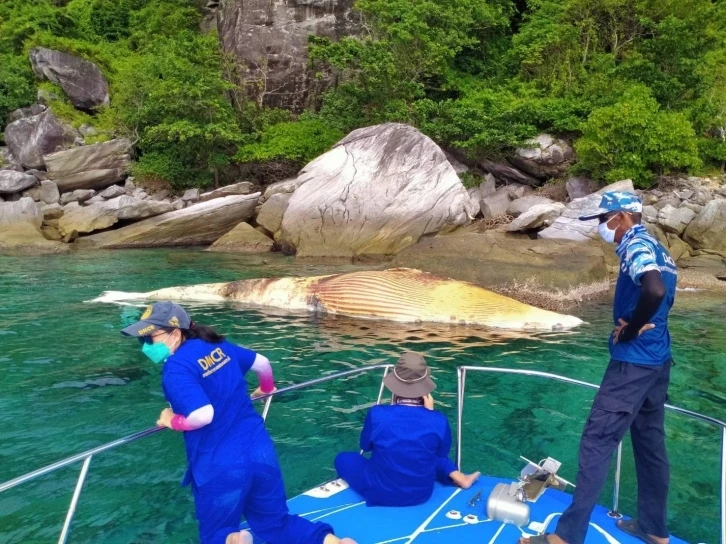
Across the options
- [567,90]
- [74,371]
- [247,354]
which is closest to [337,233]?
[74,371]

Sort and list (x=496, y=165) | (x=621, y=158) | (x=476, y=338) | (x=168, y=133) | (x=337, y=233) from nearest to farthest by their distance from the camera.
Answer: (x=476, y=338) → (x=337, y=233) → (x=621, y=158) → (x=496, y=165) → (x=168, y=133)

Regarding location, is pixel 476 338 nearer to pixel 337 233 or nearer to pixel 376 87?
pixel 337 233

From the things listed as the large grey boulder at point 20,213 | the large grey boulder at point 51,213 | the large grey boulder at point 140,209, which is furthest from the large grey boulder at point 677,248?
the large grey boulder at point 51,213

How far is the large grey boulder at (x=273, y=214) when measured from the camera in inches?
737

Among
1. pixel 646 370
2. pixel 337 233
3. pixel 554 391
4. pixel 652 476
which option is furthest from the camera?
pixel 337 233

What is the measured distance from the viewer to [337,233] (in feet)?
53.8

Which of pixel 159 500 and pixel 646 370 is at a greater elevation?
pixel 646 370

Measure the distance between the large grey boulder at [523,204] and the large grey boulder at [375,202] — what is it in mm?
2406

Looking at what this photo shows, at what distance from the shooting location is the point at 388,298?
10.2 m

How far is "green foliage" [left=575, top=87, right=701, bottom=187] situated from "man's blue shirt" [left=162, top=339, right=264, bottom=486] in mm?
17209

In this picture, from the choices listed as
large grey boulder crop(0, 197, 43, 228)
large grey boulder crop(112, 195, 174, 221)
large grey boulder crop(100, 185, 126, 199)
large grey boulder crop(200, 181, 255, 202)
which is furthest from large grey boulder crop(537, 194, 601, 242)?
large grey boulder crop(100, 185, 126, 199)

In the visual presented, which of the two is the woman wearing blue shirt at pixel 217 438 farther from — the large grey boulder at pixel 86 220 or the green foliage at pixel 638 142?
the large grey boulder at pixel 86 220

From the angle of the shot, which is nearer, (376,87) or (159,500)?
(159,500)

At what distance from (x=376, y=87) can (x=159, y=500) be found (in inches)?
788
